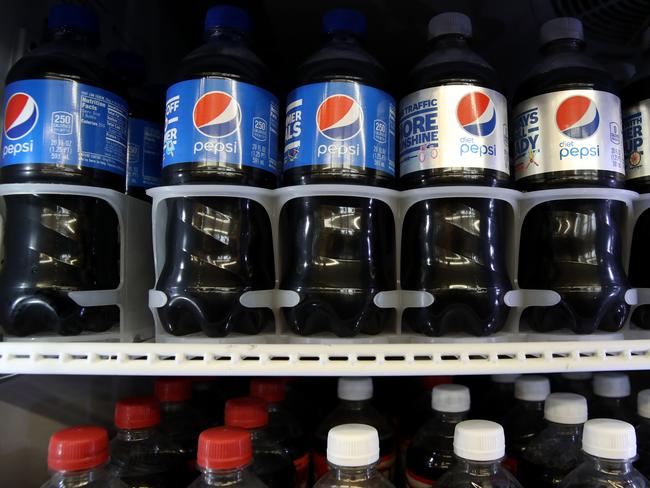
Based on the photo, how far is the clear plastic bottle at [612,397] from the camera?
944 millimetres

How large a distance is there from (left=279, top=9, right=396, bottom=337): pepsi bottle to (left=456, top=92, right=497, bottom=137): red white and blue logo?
4.5 inches

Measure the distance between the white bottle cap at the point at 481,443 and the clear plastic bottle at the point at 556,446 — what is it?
0.18 metres

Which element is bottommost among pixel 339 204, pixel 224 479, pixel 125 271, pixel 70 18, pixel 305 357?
pixel 224 479

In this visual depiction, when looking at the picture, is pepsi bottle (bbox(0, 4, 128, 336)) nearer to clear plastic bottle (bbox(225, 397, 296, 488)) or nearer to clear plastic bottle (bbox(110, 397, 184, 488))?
clear plastic bottle (bbox(110, 397, 184, 488))

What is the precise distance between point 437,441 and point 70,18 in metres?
0.95

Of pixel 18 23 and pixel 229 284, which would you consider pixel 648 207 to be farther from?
pixel 18 23

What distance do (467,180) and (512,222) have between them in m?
0.13

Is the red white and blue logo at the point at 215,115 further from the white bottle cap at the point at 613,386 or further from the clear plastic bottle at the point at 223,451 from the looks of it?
the white bottle cap at the point at 613,386

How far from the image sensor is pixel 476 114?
30.5 inches

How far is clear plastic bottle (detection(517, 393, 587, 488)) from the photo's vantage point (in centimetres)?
82

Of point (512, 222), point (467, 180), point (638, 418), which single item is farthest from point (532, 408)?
point (467, 180)

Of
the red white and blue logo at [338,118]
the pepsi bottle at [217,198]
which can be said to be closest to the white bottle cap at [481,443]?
the pepsi bottle at [217,198]

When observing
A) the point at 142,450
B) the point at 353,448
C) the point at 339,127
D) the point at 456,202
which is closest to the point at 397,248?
the point at 456,202

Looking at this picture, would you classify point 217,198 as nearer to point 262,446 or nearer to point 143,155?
point 143,155
